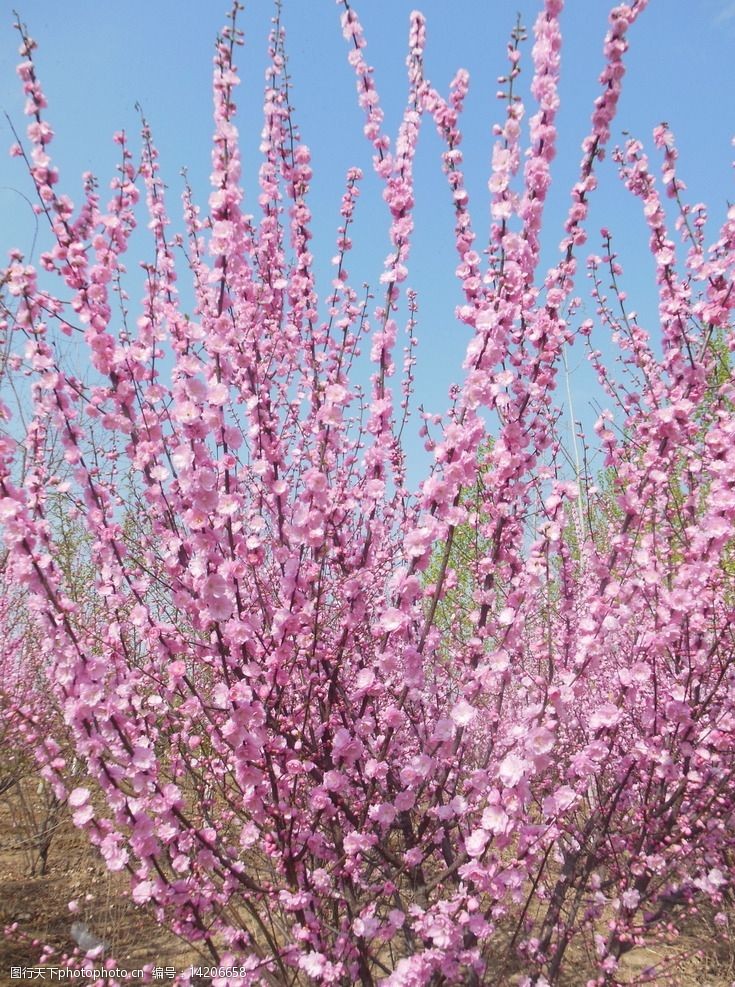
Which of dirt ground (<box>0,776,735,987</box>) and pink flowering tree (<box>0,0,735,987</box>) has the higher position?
pink flowering tree (<box>0,0,735,987</box>)

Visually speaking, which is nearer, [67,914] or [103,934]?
[103,934]

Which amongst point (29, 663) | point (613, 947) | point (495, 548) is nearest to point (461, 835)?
point (613, 947)

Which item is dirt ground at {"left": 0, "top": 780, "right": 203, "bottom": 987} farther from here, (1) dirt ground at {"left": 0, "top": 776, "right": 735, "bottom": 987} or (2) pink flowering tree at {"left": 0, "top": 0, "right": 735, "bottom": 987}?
(2) pink flowering tree at {"left": 0, "top": 0, "right": 735, "bottom": 987}

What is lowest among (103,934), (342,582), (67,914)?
(67,914)

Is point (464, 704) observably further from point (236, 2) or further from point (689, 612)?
point (236, 2)

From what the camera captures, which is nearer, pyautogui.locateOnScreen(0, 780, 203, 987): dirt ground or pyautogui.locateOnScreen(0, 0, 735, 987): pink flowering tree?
pyautogui.locateOnScreen(0, 0, 735, 987): pink flowering tree

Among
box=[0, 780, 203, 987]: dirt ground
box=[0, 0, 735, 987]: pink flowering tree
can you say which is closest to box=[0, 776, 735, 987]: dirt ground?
box=[0, 780, 203, 987]: dirt ground

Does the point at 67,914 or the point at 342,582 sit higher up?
the point at 342,582

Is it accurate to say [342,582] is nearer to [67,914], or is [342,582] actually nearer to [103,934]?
[103,934]

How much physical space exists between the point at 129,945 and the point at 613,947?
3.99 metres

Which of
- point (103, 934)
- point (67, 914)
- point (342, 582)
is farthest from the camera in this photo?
point (67, 914)

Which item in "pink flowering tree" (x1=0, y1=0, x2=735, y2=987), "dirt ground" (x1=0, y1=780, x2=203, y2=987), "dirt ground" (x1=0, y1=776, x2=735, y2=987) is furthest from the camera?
"dirt ground" (x1=0, y1=780, x2=203, y2=987)

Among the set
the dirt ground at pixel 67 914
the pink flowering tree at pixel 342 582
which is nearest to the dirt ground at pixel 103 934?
the dirt ground at pixel 67 914

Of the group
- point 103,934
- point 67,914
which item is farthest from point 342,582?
point 67,914
